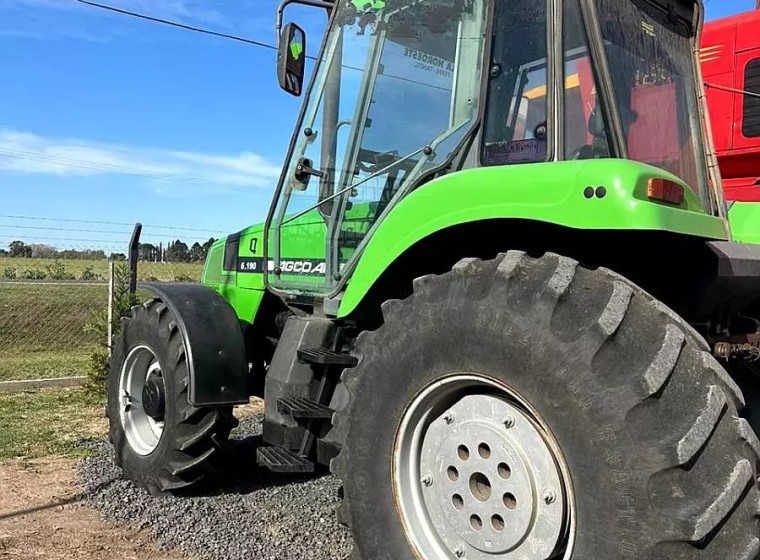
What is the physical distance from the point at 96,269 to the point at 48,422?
21.1 meters

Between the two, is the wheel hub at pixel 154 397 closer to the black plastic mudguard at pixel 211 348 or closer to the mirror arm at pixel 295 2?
the black plastic mudguard at pixel 211 348

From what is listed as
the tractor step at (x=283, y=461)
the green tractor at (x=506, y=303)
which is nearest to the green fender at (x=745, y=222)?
the green tractor at (x=506, y=303)

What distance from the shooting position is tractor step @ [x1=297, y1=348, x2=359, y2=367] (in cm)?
356

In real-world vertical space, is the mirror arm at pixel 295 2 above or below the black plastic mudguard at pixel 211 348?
above

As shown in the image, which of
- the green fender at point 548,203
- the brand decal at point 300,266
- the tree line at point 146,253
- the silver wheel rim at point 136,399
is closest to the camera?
the green fender at point 548,203

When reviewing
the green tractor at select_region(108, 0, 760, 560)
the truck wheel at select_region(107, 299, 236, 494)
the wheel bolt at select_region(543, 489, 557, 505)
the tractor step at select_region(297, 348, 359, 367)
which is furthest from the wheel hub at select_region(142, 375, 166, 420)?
the wheel bolt at select_region(543, 489, 557, 505)

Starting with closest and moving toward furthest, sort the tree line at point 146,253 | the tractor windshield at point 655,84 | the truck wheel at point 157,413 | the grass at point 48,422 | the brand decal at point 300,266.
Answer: the tractor windshield at point 655,84
the brand decal at point 300,266
the truck wheel at point 157,413
the grass at point 48,422
the tree line at point 146,253

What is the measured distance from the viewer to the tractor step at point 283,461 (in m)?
3.56

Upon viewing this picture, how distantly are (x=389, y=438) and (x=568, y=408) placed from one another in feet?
2.69

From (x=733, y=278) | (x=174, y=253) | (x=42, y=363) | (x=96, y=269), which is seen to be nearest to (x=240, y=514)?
(x=733, y=278)

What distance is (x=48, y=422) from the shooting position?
22.5ft

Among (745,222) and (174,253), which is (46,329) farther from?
(745,222)

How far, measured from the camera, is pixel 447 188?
278cm

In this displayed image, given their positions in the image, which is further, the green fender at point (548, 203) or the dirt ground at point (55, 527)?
the dirt ground at point (55, 527)
